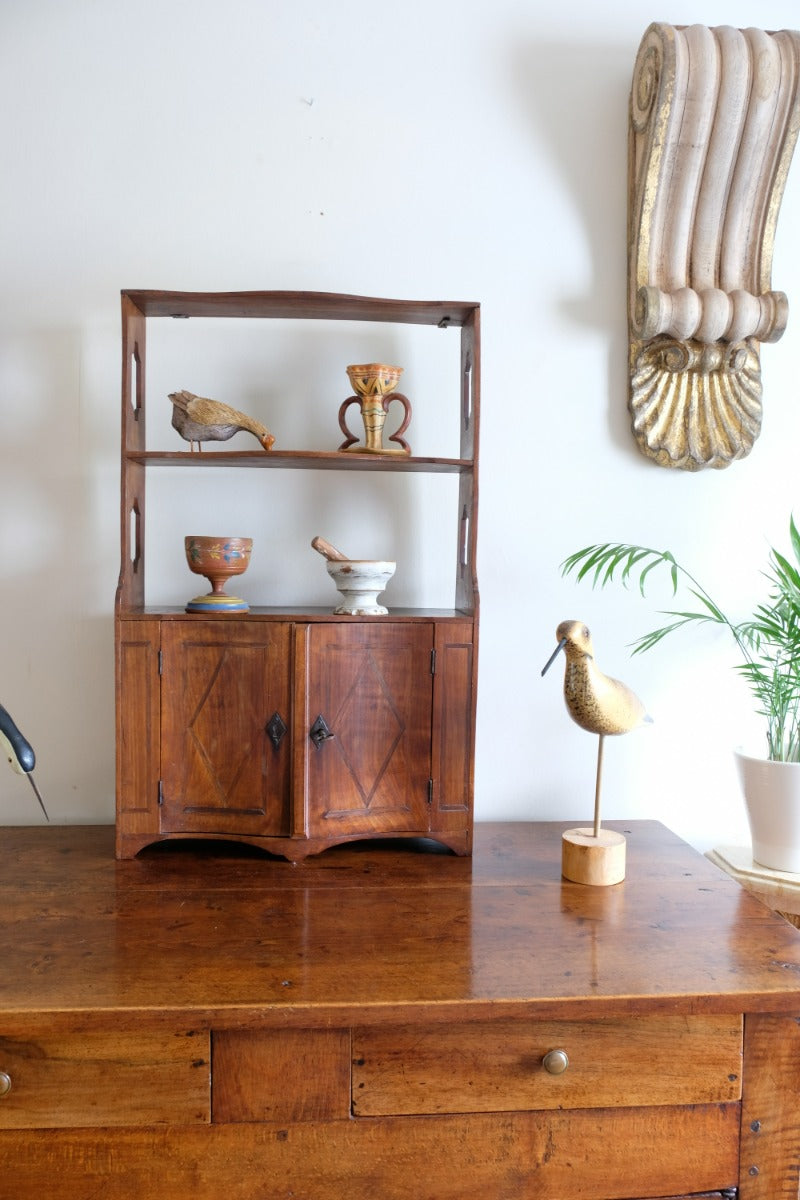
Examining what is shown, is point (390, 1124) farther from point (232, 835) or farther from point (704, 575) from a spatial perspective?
point (704, 575)

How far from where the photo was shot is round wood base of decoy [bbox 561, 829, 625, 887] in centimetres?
160

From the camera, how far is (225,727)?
1676 millimetres

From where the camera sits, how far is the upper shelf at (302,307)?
1.65m

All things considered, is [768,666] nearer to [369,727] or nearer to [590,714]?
[590,714]

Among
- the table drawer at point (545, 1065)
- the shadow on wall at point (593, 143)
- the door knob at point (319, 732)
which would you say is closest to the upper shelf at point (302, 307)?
the shadow on wall at point (593, 143)

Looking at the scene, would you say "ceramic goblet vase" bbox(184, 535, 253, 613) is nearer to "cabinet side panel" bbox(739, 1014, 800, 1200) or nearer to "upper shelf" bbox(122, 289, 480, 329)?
"upper shelf" bbox(122, 289, 480, 329)

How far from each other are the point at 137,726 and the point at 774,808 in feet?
3.87

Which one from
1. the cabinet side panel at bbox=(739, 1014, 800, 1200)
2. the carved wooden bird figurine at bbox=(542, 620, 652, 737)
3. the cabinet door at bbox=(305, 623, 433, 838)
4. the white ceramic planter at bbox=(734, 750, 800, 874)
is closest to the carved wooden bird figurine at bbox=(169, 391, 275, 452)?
the cabinet door at bbox=(305, 623, 433, 838)

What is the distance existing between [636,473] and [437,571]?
1.56ft

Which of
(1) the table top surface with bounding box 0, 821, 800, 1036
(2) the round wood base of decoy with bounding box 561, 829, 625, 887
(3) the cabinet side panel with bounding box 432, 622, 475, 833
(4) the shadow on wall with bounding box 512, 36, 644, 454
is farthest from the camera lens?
(4) the shadow on wall with bounding box 512, 36, 644, 454

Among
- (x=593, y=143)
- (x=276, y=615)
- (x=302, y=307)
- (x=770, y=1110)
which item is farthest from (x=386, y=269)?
(x=770, y=1110)

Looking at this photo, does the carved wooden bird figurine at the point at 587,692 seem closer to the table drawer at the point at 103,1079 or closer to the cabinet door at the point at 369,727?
the cabinet door at the point at 369,727

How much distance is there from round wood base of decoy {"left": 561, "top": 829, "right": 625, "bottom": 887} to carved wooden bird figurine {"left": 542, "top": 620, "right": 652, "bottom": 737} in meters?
0.19

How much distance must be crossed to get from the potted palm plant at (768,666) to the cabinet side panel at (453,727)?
0.31 metres
